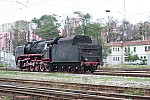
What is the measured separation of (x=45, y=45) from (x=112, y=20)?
254 feet

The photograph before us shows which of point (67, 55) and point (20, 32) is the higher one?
point (20, 32)

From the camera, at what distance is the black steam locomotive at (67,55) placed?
24.3 meters

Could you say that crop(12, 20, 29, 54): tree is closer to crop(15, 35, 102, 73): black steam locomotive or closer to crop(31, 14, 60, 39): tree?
crop(31, 14, 60, 39): tree

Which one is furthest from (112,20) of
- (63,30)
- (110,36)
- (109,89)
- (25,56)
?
(109,89)

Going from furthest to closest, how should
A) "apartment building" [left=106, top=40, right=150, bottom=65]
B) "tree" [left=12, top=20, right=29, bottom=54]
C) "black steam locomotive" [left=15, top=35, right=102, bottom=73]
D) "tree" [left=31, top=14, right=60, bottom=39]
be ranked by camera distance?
"tree" [left=12, top=20, right=29, bottom=54]
"apartment building" [left=106, top=40, right=150, bottom=65]
"tree" [left=31, top=14, right=60, bottom=39]
"black steam locomotive" [left=15, top=35, right=102, bottom=73]

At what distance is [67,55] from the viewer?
25.3 meters

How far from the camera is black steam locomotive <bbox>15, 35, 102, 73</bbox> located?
24312mm

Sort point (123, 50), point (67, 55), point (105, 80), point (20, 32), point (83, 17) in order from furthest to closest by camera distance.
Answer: point (20, 32), point (123, 50), point (83, 17), point (67, 55), point (105, 80)

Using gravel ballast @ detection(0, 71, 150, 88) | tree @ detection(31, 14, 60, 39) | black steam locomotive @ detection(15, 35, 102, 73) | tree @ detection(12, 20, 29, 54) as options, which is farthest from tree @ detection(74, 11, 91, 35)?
gravel ballast @ detection(0, 71, 150, 88)

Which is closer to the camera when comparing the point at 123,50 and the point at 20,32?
the point at 123,50

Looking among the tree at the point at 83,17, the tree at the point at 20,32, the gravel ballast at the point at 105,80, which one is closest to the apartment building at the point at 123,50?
the tree at the point at 83,17

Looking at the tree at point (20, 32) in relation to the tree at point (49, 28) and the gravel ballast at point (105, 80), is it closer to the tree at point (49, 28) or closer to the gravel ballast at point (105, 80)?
the tree at point (49, 28)

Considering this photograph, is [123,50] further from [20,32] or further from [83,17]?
[20,32]

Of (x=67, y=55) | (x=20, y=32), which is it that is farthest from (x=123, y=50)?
(x=67, y=55)
